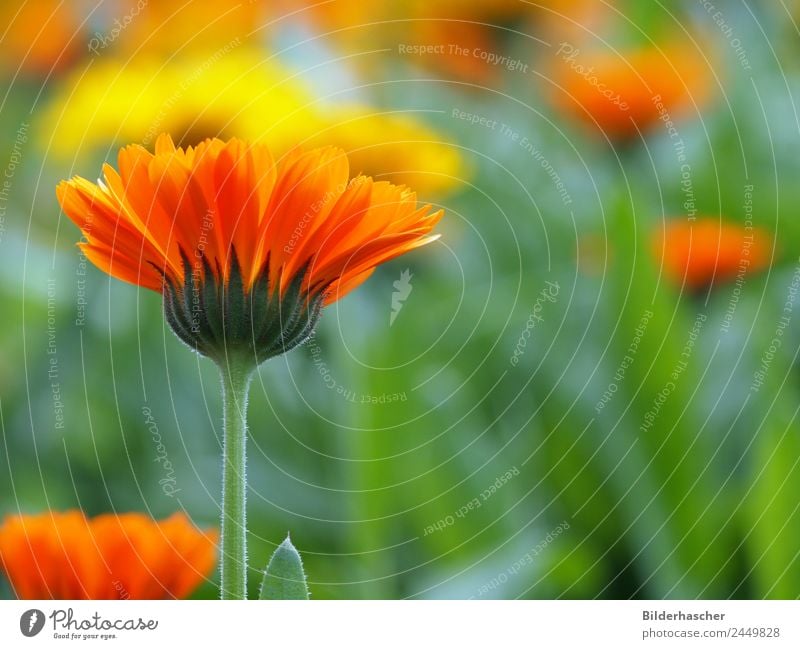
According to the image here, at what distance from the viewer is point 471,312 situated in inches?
23.1

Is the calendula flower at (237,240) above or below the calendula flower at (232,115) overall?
below

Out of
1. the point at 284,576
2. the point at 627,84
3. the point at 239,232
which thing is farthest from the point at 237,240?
the point at 627,84

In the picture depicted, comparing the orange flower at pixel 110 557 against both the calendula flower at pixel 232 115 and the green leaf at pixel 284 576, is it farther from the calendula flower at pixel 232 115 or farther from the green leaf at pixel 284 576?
the calendula flower at pixel 232 115

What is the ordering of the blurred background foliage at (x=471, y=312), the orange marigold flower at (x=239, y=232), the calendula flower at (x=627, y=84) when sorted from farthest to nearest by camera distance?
the calendula flower at (x=627, y=84), the blurred background foliage at (x=471, y=312), the orange marigold flower at (x=239, y=232)

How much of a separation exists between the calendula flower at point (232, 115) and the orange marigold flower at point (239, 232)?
0.64 ft

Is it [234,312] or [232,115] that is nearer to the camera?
[234,312]

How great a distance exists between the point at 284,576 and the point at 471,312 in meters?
0.27

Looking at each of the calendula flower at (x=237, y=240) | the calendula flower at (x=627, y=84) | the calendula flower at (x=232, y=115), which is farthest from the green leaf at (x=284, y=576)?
the calendula flower at (x=627, y=84)

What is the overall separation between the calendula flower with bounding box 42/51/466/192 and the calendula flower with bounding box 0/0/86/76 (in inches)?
0.6

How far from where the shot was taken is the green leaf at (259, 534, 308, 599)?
1.12ft

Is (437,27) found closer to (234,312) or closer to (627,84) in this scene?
(627,84)

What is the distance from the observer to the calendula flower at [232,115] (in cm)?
56

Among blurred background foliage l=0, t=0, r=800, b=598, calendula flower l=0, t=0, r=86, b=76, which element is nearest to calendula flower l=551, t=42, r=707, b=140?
blurred background foliage l=0, t=0, r=800, b=598
